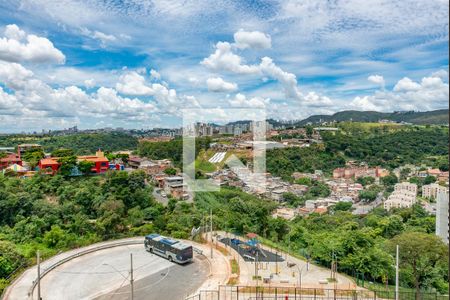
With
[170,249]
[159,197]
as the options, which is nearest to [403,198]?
[159,197]

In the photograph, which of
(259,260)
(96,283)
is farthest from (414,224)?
(96,283)

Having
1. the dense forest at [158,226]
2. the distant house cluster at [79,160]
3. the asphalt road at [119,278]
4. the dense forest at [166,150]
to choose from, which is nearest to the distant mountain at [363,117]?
the dense forest at [166,150]

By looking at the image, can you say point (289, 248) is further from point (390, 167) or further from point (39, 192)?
point (390, 167)

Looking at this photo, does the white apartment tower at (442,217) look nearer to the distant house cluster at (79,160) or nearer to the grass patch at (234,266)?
the grass patch at (234,266)

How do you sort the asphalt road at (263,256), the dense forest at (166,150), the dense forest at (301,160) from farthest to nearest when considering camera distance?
1. the dense forest at (301,160)
2. the dense forest at (166,150)
3. the asphalt road at (263,256)

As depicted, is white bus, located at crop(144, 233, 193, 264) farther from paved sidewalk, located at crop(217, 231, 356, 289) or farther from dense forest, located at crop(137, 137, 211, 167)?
dense forest, located at crop(137, 137, 211, 167)

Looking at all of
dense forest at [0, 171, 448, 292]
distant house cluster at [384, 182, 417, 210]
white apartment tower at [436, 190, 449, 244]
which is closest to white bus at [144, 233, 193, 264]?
dense forest at [0, 171, 448, 292]
